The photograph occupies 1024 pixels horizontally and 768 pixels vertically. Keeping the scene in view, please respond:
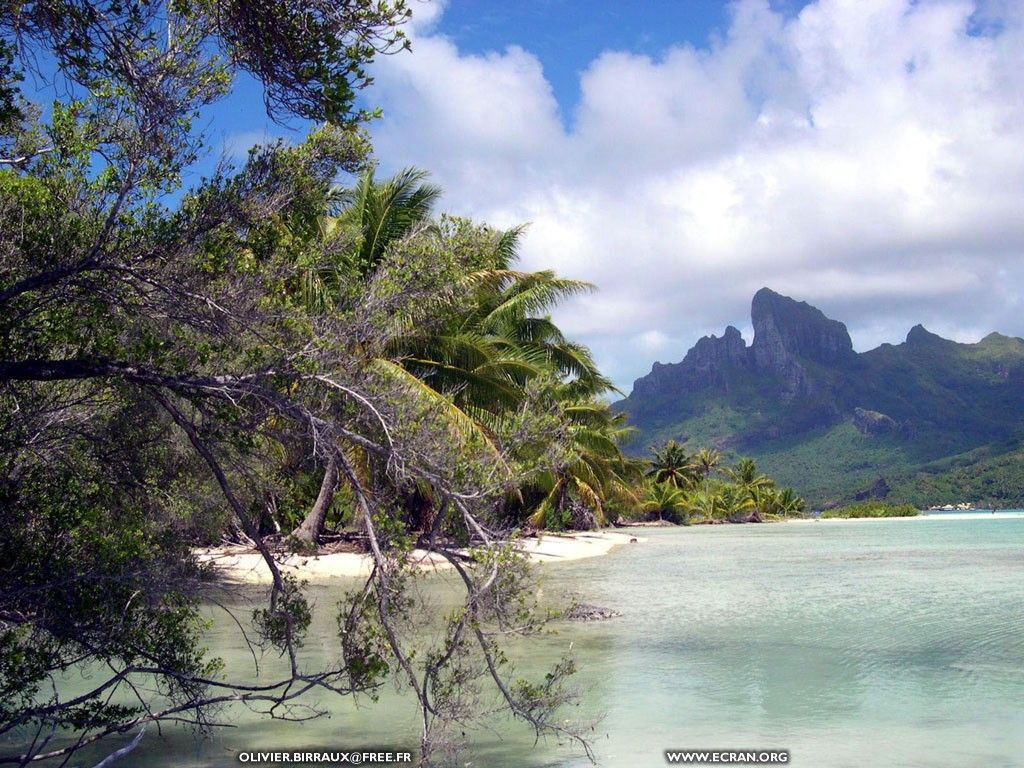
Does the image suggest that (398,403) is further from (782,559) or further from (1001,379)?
(1001,379)

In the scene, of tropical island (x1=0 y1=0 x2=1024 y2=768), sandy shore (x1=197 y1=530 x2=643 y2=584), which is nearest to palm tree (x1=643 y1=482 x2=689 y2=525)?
sandy shore (x1=197 y1=530 x2=643 y2=584)

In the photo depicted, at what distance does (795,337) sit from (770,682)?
17676cm

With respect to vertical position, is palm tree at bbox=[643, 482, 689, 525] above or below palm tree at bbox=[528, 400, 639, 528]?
below

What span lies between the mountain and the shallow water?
9945cm

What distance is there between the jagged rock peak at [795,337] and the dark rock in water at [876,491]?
66.0 m

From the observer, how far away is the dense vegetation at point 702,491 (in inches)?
2303

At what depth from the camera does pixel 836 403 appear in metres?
156

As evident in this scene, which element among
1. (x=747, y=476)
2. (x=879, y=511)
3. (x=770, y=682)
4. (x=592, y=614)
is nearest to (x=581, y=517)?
(x=592, y=614)

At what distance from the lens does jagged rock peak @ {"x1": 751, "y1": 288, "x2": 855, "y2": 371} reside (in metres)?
175

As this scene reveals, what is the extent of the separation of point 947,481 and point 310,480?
364 ft

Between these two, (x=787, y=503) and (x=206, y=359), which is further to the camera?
(x=787, y=503)

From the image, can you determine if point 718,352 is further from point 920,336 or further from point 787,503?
point 787,503

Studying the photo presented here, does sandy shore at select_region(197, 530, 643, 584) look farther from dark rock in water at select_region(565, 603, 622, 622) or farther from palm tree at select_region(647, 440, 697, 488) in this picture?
palm tree at select_region(647, 440, 697, 488)

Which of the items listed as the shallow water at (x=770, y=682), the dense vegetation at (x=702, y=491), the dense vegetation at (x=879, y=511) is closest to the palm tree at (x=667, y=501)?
the dense vegetation at (x=702, y=491)
